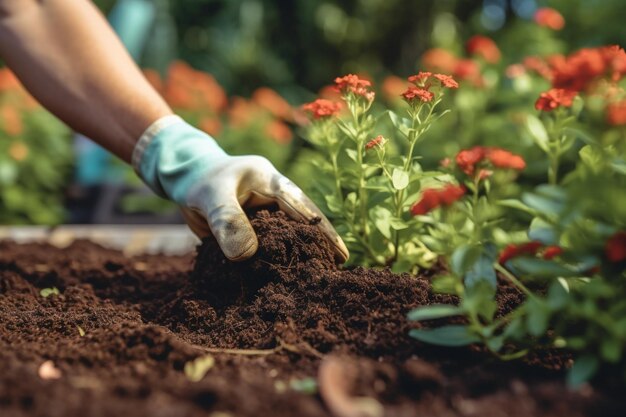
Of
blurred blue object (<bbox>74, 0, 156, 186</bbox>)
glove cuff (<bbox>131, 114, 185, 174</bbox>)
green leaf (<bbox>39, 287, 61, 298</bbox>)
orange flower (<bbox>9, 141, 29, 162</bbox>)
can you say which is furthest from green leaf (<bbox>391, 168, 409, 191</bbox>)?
orange flower (<bbox>9, 141, 29, 162</bbox>)

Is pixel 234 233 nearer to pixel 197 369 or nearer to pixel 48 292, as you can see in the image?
pixel 197 369

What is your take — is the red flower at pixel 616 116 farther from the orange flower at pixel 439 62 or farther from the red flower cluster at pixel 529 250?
the orange flower at pixel 439 62

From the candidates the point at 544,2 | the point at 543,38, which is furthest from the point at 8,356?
the point at 544,2

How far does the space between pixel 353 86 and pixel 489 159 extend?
1.72 feet

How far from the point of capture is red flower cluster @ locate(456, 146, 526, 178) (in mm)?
1773

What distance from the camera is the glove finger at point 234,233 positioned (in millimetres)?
2215

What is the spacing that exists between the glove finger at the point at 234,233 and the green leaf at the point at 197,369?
0.54 meters

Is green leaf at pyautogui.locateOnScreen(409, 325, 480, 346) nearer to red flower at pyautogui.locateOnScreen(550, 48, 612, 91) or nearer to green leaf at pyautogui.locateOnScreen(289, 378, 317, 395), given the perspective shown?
green leaf at pyautogui.locateOnScreen(289, 378, 317, 395)

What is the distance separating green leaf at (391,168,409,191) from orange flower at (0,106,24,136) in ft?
12.8

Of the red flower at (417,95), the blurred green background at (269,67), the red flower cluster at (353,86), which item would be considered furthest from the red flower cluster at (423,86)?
the blurred green background at (269,67)

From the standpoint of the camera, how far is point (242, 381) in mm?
1594

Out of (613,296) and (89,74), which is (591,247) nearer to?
(613,296)

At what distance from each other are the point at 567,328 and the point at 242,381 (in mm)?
858

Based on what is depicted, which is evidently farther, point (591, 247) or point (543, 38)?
point (543, 38)
